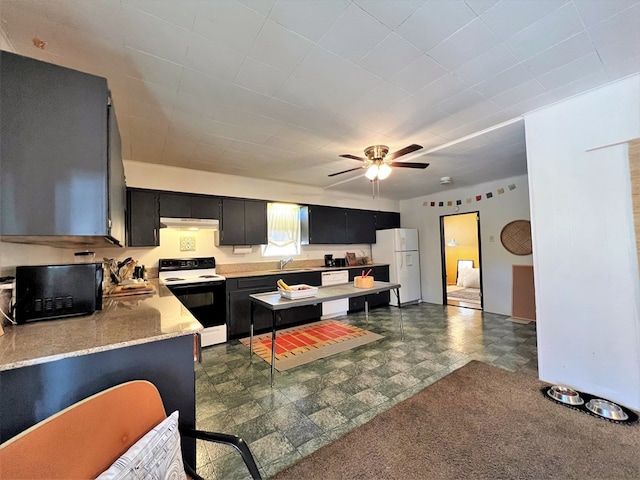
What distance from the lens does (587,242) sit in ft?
7.24

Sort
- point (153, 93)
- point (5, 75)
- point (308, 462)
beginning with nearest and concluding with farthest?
point (5, 75)
point (308, 462)
point (153, 93)

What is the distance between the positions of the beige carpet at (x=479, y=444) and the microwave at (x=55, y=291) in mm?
1536

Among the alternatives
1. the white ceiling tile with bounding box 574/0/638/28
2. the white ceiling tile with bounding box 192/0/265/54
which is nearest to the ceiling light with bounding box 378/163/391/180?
the white ceiling tile with bounding box 574/0/638/28

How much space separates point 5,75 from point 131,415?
1.42 meters

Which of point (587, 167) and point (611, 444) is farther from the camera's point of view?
point (587, 167)

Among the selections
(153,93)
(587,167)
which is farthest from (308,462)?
(587,167)

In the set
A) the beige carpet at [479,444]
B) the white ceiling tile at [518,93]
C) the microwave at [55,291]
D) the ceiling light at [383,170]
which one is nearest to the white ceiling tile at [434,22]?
the white ceiling tile at [518,93]

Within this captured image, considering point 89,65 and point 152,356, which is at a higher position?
point 89,65

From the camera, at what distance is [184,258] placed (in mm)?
3863

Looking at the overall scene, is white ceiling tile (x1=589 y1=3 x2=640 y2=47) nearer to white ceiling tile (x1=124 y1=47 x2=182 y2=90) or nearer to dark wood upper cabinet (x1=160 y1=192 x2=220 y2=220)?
white ceiling tile (x1=124 y1=47 x2=182 y2=90)

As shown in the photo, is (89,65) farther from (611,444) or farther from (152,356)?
(611,444)

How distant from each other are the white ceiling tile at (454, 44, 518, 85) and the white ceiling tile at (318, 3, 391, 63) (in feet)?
2.35

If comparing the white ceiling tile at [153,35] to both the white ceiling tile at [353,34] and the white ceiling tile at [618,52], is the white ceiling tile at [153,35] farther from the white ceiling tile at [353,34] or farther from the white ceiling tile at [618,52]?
the white ceiling tile at [618,52]

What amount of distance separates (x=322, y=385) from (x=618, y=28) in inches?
130
